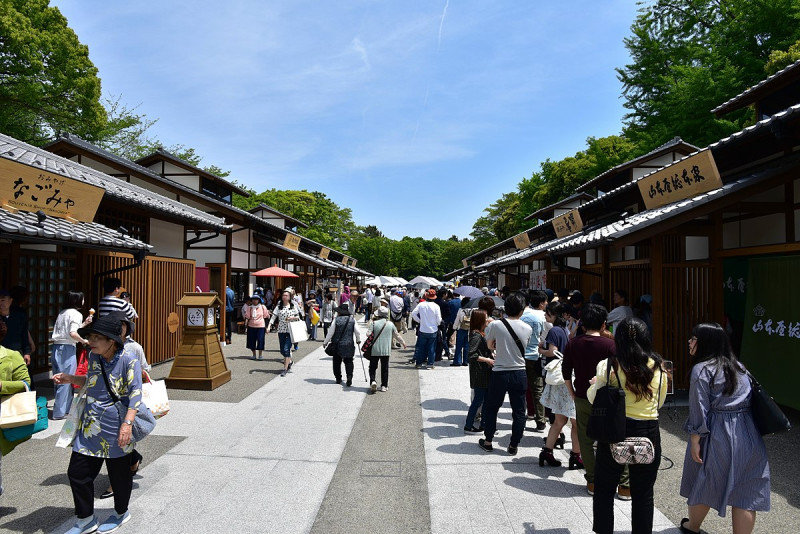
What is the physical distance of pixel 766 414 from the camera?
301 cm

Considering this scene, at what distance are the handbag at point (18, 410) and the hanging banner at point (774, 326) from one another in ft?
27.5

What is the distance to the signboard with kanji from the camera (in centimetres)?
1238

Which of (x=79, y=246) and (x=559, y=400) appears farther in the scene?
(x=79, y=246)

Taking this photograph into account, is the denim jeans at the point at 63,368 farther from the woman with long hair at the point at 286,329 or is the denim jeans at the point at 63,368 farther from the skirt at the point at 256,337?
the skirt at the point at 256,337

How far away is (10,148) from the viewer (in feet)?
26.8

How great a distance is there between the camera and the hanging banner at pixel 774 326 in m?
6.12

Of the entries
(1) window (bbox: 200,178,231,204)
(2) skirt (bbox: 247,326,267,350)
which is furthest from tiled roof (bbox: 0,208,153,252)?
(1) window (bbox: 200,178,231,204)

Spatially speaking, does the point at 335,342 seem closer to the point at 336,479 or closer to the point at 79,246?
the point at 336,479

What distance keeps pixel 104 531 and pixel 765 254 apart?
834cm

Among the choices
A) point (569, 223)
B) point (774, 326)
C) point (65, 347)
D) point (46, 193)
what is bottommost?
point (65, 347)

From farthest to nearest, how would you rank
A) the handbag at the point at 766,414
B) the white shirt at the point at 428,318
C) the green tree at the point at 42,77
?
the green tree at the point at 42,77 → the white shirt at the point at 428,318 → the handbag at the point at 766,414

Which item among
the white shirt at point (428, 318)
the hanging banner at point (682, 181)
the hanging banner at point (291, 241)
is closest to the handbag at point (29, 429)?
the white shirt at point (428, 318)

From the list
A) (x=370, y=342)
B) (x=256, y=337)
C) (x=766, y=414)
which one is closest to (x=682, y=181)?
(x=766, y=414)

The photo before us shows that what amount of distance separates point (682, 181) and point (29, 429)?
8.53 m
